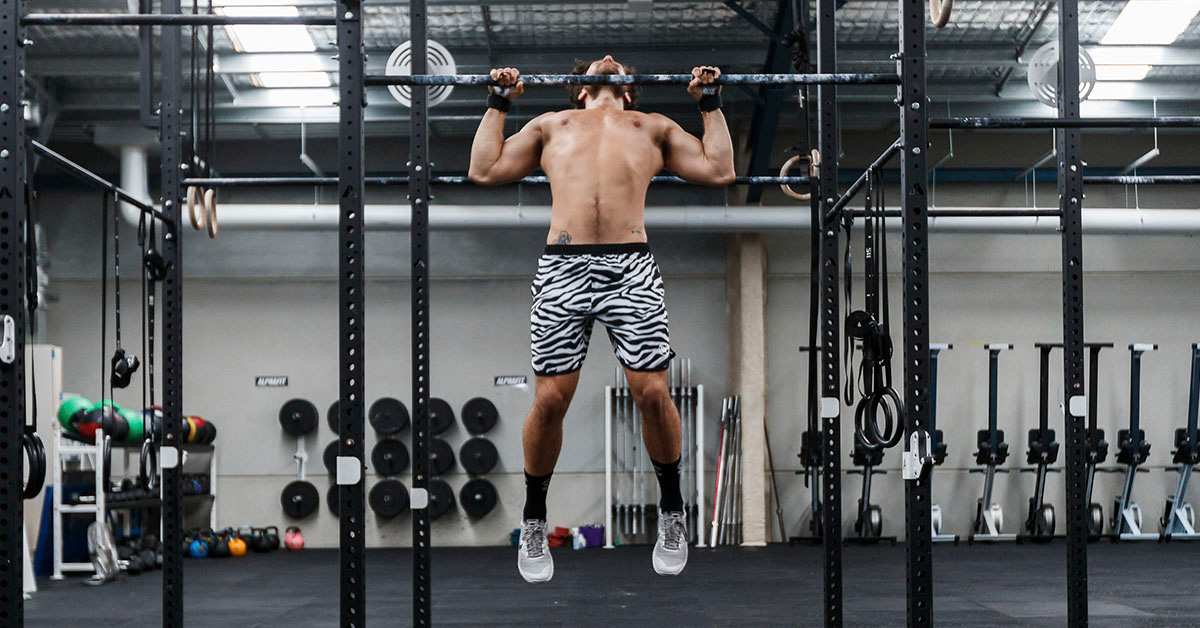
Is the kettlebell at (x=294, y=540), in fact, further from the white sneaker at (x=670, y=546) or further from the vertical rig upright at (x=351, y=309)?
the vertical rig upright at (x=351, y=309)

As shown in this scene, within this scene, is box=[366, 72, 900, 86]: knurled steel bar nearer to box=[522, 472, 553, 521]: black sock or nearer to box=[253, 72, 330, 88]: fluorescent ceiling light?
box=[522, 472, 553, 521]: black sock

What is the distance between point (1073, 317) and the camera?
3395 mm

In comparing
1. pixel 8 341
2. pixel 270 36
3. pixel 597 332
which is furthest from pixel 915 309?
pixel 597 332

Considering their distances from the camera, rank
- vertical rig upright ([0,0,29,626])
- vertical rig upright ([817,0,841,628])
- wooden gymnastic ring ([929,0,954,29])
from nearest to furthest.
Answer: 1. vertical rig upright ([0,0,29,626])
2. wooden gymnastic ring ([929,0,954,29])
3. vertical rig upright ([817,0,841,628])

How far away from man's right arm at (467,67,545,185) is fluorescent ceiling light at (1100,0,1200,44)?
600cm

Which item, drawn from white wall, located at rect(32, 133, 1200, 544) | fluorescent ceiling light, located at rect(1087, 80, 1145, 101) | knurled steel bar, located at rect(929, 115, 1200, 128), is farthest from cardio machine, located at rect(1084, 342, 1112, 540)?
knurled steel bar, located at rect(929, 115, 1200, 128)

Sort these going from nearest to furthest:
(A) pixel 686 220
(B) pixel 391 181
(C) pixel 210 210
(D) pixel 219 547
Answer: (B) pixel 391 181 → (C) pixel 210 210 → (A) pixel 686 220 → (D) pixel 219 547

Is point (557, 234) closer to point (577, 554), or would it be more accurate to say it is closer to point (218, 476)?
point (577, 554)

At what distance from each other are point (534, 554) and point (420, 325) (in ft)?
2.60

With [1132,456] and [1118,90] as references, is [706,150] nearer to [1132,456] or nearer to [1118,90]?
[1118,90]

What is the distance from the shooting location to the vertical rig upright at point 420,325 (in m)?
3.48

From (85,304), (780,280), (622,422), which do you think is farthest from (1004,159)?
(85,304)

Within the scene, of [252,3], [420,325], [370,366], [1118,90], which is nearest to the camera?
[420,325]

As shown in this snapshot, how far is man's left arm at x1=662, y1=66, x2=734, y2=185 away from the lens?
3229 mm
